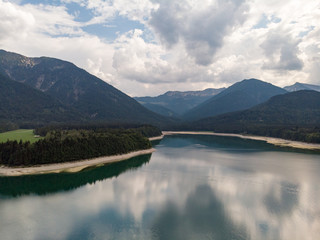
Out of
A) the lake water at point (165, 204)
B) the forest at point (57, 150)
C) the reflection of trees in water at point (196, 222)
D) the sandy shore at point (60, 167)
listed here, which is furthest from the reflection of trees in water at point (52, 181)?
the reflection of trees in water at point (196, 222)

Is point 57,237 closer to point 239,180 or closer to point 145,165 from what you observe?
point 239,180

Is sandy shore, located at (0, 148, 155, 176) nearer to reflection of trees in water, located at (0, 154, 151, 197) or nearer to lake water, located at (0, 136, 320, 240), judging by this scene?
reflection of trees in water, located at (0, 154, 151, 197)

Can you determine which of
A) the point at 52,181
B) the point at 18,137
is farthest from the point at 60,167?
the point at 18,137

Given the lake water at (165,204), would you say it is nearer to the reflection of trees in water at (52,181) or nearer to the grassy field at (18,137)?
the reflection of trees in water at (52,181)

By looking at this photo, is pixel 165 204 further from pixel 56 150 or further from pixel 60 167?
pixel 56 150

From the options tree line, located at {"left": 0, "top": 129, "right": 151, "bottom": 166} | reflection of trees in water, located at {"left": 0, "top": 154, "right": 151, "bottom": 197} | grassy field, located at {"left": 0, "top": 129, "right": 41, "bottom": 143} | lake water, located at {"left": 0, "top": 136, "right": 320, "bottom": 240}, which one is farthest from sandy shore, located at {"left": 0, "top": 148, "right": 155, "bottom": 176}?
grassy field, located at {"left": 0, "top": 129, "right": 41, "bottom": 143}

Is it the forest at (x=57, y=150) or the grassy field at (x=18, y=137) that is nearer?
the forest at (x=57, y=150)
